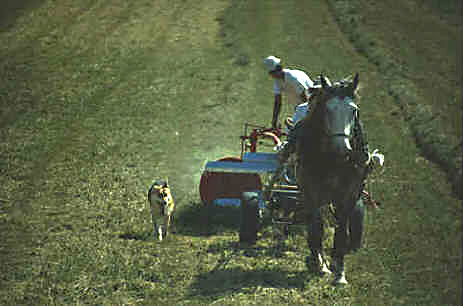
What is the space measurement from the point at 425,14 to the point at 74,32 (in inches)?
832

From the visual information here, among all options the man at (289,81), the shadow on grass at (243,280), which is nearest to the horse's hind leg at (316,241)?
the shadow on grass at (243,280)

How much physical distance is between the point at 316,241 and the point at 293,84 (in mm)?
3662

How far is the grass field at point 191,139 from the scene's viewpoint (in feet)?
28.9

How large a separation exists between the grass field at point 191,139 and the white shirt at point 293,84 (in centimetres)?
270

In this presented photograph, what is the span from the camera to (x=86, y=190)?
12781 mm

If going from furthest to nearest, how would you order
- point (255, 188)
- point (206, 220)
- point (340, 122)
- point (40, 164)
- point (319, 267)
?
point (40, 164), point (255, 188), point (206, 220), point (319, 267), point (340, 122)

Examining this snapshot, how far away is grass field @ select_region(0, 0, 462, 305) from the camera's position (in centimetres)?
880

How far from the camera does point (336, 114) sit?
7.52 m

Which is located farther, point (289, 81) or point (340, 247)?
point (289, 81)

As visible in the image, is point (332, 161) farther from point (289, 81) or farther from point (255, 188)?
point (255, 188)

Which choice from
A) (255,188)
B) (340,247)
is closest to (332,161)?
(340,247)

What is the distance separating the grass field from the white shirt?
8.86 ft

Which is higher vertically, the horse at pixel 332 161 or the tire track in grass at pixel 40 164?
the horse at pixel 332 161

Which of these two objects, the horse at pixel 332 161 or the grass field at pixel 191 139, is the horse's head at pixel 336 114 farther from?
the grass field at pixel 191 139
